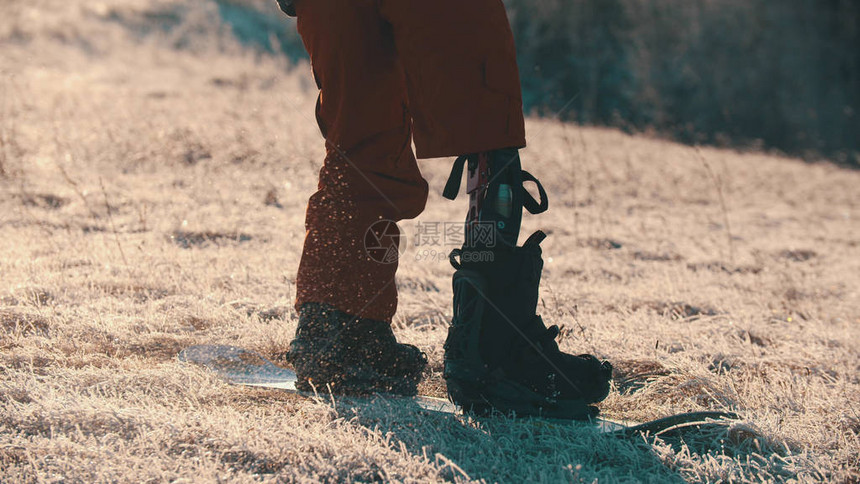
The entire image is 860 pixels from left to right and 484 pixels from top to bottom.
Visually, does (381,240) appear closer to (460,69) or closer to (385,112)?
(385,112)

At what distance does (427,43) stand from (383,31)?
0.61 ft

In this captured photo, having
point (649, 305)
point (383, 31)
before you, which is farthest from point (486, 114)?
point (649, 305)

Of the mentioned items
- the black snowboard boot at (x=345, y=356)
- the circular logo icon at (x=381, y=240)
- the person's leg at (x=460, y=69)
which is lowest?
the black snowboard boot at (x=345, y=356)

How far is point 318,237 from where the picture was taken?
1791mm

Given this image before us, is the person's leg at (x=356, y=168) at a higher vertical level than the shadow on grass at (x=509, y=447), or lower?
higher

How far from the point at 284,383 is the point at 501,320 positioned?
0.55 meters

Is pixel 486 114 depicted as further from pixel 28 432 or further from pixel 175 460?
pixel 28 432

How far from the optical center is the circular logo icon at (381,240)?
1774mm

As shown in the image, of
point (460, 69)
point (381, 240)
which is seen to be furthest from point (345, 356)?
point (460, 69)

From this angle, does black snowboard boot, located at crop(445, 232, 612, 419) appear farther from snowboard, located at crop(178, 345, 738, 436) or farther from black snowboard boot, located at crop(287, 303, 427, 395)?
black snowboard boot, located at crop(287, 303, 427, 395)

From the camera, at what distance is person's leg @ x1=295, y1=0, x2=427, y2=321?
1729 mm

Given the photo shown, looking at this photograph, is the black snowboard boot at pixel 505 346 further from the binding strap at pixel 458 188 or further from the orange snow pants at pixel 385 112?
the orange snow pants at pixel 385 112

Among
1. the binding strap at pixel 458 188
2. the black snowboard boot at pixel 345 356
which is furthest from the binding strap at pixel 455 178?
the black snowboard boot at pixel 345 356

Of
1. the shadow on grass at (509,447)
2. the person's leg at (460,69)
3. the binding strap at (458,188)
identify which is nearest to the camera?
the shadow on grass at (509,447)
